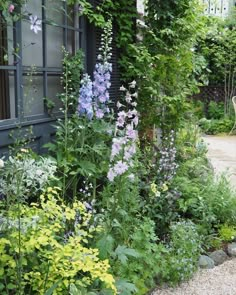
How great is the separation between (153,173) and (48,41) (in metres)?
1.39

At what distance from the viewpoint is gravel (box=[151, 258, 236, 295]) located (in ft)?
8.48

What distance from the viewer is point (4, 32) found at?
2.52 metres

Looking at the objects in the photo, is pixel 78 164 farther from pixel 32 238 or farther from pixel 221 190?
pixel 221 190

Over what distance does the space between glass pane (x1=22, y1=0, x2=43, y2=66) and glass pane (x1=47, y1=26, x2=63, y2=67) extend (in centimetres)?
13

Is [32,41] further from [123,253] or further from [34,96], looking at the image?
[123,253]

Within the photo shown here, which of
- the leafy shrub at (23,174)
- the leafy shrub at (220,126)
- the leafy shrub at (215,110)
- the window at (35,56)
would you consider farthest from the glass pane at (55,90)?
the leafy shrub at (215,110)

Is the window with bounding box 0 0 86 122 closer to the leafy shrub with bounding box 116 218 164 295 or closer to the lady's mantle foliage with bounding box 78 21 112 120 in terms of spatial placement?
the lady's mantle foliage with bounding box 78 21 112 120

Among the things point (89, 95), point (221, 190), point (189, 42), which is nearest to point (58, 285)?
point (89, 95)

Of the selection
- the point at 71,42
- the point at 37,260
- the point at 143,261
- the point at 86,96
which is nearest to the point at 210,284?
the point at 143,261

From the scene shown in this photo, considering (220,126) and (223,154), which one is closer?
(223,154)

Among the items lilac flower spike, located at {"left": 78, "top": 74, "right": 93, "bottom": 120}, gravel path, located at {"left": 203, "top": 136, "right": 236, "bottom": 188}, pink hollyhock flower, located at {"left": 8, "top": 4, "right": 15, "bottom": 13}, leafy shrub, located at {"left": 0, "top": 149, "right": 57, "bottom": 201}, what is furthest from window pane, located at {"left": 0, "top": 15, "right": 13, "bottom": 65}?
gravel path, located at {"left": 203, "top": 136, "right": 236, "bottom": 188}

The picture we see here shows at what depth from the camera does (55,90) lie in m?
3.21

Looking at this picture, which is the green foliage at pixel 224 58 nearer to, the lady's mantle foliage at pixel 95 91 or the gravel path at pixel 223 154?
the gravel path at pixel 223 154

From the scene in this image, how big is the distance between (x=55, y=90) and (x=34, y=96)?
30cm
